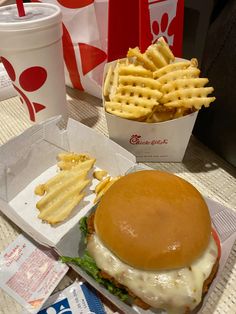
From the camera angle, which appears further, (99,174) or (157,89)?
(99,174)

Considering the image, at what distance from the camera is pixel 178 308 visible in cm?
67

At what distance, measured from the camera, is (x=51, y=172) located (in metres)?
1.13

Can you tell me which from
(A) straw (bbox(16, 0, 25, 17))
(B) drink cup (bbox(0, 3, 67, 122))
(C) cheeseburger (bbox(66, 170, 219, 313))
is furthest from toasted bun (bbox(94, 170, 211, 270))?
(A) straw (bbox(16, 0, 25, 17))

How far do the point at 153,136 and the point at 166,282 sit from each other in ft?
1.62

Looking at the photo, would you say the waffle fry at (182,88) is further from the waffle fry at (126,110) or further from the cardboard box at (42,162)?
the cardboard box at (42,162)

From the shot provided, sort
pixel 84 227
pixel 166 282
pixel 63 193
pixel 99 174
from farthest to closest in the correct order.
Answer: pixel 99 174 → pixel 63 193 → pixel 84 227 → pixel 166 282

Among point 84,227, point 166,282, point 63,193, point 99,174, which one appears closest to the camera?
point 166,282

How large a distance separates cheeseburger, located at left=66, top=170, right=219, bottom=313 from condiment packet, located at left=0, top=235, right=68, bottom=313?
0.13 metres

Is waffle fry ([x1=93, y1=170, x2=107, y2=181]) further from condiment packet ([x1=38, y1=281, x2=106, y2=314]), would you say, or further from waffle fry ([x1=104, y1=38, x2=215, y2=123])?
condiment packet ([x1=38, y1=281, x2=106, y2=314])

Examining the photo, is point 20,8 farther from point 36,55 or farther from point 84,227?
point 84,227

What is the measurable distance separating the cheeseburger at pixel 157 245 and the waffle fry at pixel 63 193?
6.9 inches

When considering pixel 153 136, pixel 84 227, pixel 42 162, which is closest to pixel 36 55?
pixel 42 162

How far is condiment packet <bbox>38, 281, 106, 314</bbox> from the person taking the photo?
0.75 metres

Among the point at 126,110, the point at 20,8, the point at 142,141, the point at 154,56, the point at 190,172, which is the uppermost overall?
the point at 20,8
